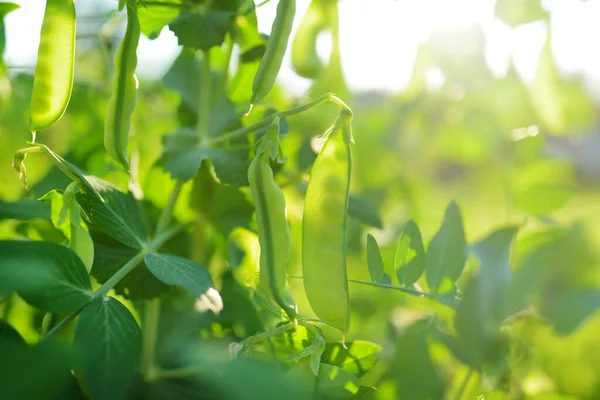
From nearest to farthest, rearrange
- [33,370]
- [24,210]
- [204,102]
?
1. [33,370]
2. [24,210]
3. [204,102]

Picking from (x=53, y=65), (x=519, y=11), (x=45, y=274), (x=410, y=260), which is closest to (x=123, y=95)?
(x=53, y=65)

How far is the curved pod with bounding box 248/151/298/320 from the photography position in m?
Answer: 0.46

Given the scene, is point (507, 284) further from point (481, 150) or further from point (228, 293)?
point (481, 150)

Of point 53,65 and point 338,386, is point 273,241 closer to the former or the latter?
point 338,386

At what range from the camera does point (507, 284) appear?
1.38ft

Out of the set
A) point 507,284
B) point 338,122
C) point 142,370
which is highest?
point 338,122

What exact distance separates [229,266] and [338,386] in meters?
0.28

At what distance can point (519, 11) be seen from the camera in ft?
2.44

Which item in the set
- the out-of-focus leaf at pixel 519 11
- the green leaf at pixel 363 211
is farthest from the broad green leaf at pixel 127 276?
the out-of-focus leaf at pixel 519 11

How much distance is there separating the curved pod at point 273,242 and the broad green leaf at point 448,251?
0.15m

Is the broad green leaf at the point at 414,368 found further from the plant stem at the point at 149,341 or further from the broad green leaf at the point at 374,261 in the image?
the plant stem at the point at 149,341

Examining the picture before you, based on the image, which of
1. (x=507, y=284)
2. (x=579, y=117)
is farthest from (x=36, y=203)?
(x=579, y=117)

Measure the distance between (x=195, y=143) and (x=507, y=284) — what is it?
0.37 m

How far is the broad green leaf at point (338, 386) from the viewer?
0.45 m
